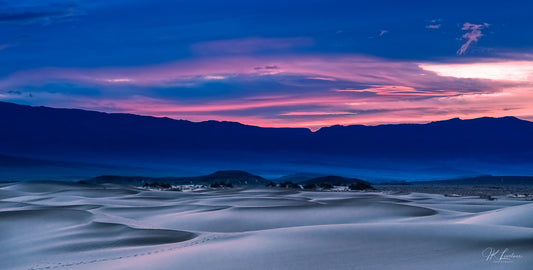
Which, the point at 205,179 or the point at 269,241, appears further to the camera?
the point at 205,179

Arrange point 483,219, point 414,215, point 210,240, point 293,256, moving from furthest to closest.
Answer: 1. point 414,215
2. point 483,219
3. point 210,240
4. point 293,256

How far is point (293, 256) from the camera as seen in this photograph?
682cm

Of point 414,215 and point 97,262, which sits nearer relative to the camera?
point 97,262

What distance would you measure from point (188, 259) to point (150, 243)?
214 centimetres

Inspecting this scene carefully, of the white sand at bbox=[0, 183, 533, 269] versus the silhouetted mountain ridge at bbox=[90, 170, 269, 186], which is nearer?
the white sand at bbox=[0, 183, 533, 269]

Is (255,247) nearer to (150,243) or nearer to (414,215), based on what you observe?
(150,243)

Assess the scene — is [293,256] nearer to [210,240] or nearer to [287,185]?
[210,240]

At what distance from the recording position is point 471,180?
2432 inches

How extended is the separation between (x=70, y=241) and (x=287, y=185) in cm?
2816

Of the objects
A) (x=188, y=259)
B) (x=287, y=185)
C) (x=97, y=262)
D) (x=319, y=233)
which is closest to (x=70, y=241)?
(x=97, y=262)

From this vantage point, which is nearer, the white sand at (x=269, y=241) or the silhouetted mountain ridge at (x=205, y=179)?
the white sand at (x=269, y=241)

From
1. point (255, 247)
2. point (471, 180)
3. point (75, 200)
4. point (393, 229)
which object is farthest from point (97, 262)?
point (471, 180)

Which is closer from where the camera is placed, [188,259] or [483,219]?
[188,259]

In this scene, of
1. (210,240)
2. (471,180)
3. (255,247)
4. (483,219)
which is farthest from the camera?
(471,180)
